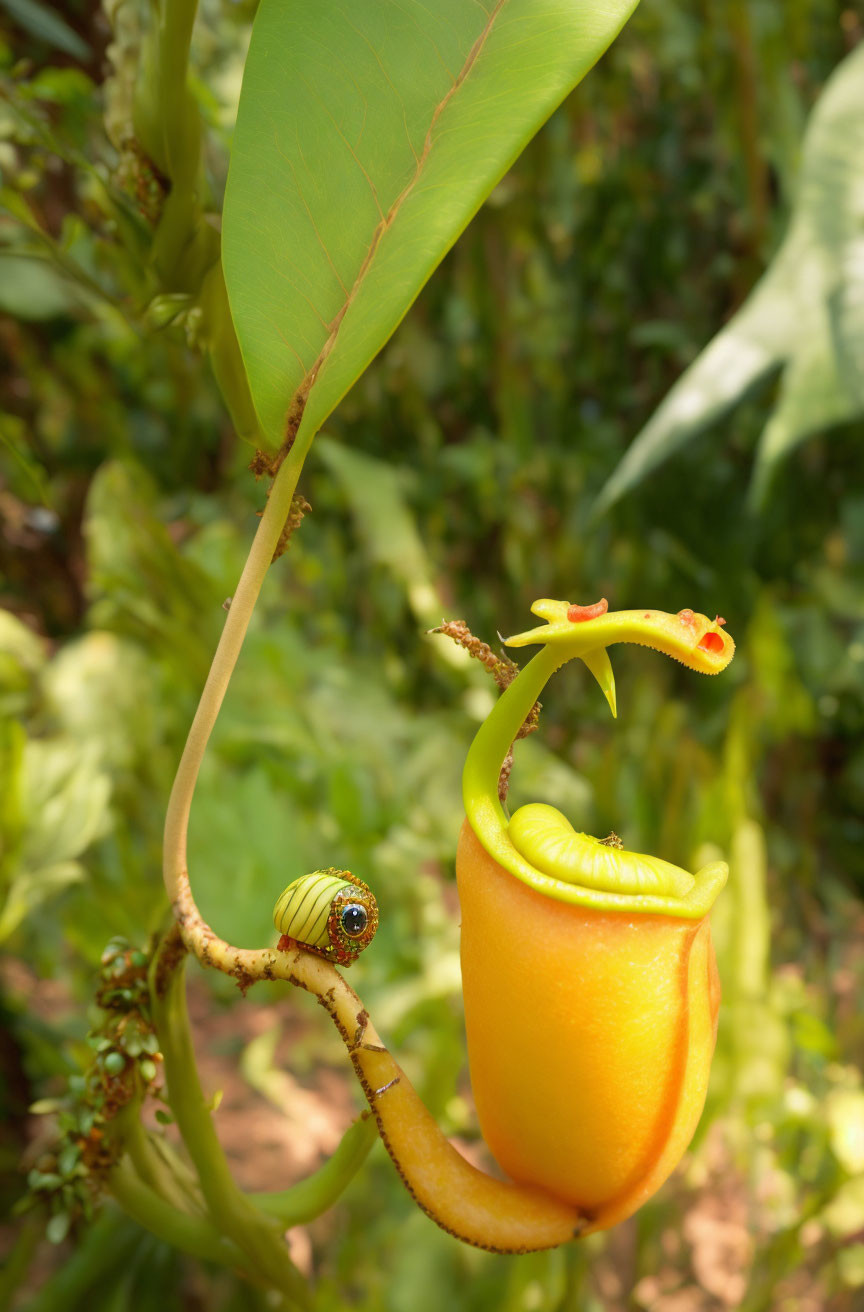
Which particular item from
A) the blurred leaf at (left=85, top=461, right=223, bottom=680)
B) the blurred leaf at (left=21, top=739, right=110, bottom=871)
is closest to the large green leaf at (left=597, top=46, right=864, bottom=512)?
the blurred leaf at (left=85, top=461, right=223, bottom=680)

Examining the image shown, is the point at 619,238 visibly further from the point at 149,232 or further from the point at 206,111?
the point at 149,232

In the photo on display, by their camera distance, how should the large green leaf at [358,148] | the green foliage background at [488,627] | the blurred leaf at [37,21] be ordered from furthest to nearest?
the green foliage background at [488,627], the blurred leaf at [37,21], the large green leaf at [358,148]

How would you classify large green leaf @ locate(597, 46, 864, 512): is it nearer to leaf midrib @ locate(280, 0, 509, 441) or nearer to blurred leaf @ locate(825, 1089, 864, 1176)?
blurred leaf @ locate(825, 1089, 864, 1176)

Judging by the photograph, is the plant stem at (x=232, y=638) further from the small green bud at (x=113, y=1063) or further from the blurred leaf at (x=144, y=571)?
the blurred leaf at (x=144, y=571)

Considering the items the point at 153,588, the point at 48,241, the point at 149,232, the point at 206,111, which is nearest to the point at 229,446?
the point at 153,588

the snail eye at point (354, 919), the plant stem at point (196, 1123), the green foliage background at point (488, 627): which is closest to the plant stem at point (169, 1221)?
the plant stem at point (196, 1123)

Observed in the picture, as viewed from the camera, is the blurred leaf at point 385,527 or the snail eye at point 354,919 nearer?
the snail eye at point 354,919
